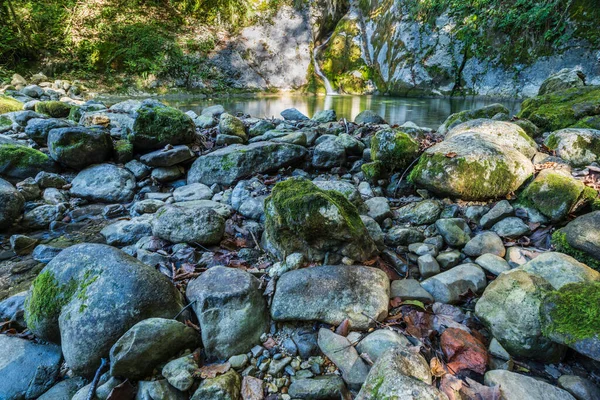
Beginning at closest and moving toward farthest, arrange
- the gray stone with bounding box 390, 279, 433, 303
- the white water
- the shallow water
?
the gray stone with bounding box 390, 279, 433, 303 → the shallow water → the white water

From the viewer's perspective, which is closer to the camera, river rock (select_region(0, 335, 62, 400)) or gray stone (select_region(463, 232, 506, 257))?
river rock (select_region(0, 335, 62, 400))

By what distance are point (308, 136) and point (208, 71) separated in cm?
1344

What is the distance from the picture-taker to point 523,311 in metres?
1.55

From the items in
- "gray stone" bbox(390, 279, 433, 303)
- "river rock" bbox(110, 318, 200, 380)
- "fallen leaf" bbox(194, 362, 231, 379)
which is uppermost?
"river rock" bbox(110, 318, 200, 380)

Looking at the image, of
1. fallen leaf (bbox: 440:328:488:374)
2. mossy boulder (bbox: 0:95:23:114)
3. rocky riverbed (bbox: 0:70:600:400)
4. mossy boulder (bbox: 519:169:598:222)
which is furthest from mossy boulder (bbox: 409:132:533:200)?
mossy boulder (bbox: 0:95:23:114)

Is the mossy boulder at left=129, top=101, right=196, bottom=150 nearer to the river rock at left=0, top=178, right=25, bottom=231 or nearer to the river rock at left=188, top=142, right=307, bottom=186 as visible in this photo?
the river rock at left=188, top=142, right=307, bottom=186

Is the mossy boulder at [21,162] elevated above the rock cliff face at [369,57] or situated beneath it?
situated beneath

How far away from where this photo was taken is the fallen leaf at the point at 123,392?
51.7 inches

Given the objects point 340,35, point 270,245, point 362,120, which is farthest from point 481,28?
point 270,245

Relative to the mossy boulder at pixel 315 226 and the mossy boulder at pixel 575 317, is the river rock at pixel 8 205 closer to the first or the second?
the mossy boulder at pixel 315 226

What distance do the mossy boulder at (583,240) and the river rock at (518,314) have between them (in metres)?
0.67

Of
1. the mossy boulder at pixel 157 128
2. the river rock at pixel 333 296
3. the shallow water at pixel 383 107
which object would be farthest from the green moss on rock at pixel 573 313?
the shallow water at pixel 383 107

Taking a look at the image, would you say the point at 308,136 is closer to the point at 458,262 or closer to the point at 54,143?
the point at 458,262

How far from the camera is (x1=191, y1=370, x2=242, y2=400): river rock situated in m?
1.31
